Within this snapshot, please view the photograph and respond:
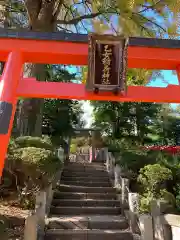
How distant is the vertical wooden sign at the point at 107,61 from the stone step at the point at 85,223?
4.24m

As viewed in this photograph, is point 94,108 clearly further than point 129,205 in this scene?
Yes

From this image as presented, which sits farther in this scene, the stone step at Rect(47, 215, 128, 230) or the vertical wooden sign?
the stone step at Rect(47, 215, 128, 230)

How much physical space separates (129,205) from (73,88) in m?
4.58

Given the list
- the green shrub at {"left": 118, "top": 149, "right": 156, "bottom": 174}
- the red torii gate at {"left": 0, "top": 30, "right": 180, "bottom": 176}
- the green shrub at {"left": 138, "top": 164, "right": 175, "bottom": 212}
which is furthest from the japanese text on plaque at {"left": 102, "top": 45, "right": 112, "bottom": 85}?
the green shrub at {"left": 118, "top": 149, "right": 156, "bottom": 174}

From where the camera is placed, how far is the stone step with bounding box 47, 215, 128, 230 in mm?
7348

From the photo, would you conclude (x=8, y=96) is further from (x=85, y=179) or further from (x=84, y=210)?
(x=85, y=179)

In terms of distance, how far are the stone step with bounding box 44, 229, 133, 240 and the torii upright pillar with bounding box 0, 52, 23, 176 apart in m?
3.35

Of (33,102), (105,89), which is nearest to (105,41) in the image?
(105,89)

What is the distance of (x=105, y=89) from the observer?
4945 millimetres

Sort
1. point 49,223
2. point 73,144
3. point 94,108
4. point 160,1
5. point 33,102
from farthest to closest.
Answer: point 73,144 → point 94,108 → point 33,102 → point 160,1 → point 49,223

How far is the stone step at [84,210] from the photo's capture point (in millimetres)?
8398

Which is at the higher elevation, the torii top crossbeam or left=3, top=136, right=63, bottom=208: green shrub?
the torii top crossbeam

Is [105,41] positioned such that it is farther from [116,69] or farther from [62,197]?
[62,197]

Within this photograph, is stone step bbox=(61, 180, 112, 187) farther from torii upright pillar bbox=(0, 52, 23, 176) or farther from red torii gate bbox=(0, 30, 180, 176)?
torii upright pillar bbox=(0, 52, 23, 176)
